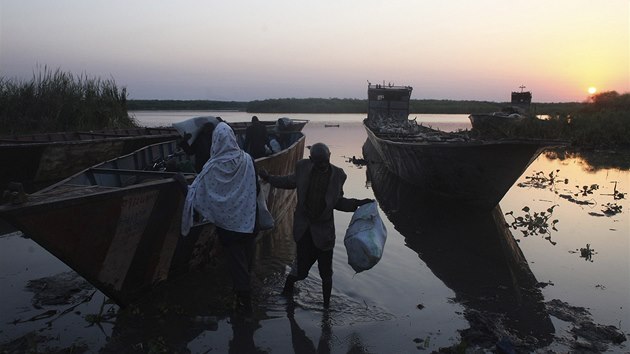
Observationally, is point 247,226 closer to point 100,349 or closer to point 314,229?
point 314,229

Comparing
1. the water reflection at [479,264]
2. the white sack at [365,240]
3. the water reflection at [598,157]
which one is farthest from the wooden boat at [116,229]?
the water reflection at [598,157]

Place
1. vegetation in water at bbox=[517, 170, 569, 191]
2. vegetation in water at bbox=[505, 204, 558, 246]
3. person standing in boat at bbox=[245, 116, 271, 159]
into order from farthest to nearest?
vegetation in water at bbox=[517, 170, 569, 191]
person standing in boat at bbox=[245, 116, 271, 159]
vegetation in water at bbox=[505, 204, 558, 246]

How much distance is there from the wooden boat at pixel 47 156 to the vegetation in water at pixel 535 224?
8.03 metres

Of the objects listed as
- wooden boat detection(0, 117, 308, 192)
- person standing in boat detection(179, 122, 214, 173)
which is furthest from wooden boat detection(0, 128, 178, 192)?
Result: person standing in boat detection(179, 122, 214, 173)

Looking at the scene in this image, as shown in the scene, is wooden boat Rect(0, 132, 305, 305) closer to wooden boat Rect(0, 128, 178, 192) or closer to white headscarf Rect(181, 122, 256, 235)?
white headscarf Rect(181, 122, 256, 235)

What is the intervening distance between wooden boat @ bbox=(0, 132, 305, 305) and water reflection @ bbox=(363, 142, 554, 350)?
9.24 ft

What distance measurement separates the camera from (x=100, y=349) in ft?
11.8

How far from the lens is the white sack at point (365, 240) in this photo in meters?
4.23

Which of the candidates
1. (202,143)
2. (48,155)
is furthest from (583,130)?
(48,155)

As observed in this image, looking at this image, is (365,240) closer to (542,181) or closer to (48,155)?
(48,155)

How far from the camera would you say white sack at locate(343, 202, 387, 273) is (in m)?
4.23

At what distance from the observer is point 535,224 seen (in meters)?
7.51

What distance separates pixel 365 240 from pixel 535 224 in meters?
4.45

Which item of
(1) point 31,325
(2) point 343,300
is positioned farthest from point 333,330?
(1) point 31,325
